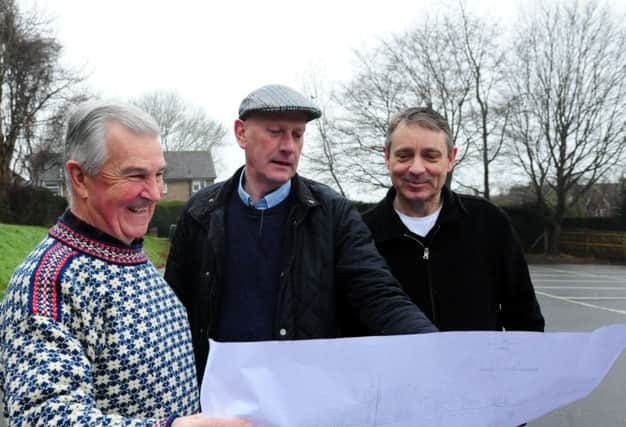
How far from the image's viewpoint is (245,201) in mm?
2436

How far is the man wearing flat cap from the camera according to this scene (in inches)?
83.3

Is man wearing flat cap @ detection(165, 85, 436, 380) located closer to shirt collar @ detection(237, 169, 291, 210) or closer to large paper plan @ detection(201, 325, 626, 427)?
shirt collar @ detection(237, 169, 291, 210)

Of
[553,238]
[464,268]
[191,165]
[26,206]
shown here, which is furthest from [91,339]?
[191,165]

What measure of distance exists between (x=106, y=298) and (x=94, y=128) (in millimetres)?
432

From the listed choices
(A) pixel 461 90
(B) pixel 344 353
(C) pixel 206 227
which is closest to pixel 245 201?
(C) pixel 206 227

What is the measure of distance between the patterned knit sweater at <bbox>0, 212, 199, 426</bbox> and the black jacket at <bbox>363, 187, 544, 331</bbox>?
1266 millimetres

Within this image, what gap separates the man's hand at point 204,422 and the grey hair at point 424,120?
176 cm

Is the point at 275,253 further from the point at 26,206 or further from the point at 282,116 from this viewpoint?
the point at 26,206

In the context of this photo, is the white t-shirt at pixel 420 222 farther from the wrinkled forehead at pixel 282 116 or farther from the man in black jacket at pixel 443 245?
the wrinkled forehead at pixel 282 116

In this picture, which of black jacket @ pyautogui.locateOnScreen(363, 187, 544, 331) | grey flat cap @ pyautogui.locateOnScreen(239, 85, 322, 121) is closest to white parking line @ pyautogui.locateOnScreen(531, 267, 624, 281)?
black jacket @ pyautogui.locateOnScreen(363, 187, 544, 331)

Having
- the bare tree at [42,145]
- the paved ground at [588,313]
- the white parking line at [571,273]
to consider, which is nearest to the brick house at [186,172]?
the bare tree at [42,145]

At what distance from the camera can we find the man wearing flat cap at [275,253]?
2.12m

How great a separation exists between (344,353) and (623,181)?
3850 cm

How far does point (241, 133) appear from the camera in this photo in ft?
8.19
